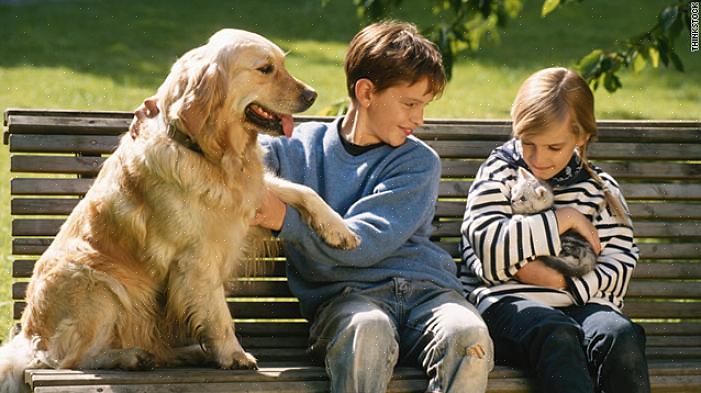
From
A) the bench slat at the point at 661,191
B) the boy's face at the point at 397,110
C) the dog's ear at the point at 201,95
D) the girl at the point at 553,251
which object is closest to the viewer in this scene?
the dog's ear at the point at 201,95

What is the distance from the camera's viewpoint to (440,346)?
361cm

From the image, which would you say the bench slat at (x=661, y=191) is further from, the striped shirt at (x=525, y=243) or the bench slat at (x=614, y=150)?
the striped shirt at (x=525, y=243)

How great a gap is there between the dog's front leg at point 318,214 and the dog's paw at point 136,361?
72 cm

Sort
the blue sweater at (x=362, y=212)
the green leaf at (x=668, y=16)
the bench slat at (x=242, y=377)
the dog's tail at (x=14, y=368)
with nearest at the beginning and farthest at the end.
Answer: the bench slat at (x=242, y=377), the dog's tail at (x=14, y=368), the blue sweater at (x=362, y=212), the green leaf at (x=668, y=16)

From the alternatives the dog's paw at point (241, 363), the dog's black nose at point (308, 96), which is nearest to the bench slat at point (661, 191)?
the dog's black nose at point (308, 96)

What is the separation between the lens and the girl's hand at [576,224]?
13.3 ft

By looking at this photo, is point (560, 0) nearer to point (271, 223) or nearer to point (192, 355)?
point (271, 223)

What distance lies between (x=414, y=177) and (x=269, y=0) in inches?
621

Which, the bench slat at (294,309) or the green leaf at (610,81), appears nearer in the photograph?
the bench slat at (294,309)

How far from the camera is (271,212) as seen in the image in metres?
3.75

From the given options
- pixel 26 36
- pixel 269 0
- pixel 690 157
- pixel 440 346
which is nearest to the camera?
pixel 440 346

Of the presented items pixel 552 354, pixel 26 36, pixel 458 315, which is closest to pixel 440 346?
pixel 458 315

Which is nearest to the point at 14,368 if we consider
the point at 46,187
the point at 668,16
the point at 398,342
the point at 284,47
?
the point at 46,187

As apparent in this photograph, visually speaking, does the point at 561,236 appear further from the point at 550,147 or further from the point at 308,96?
the point at 308,96
